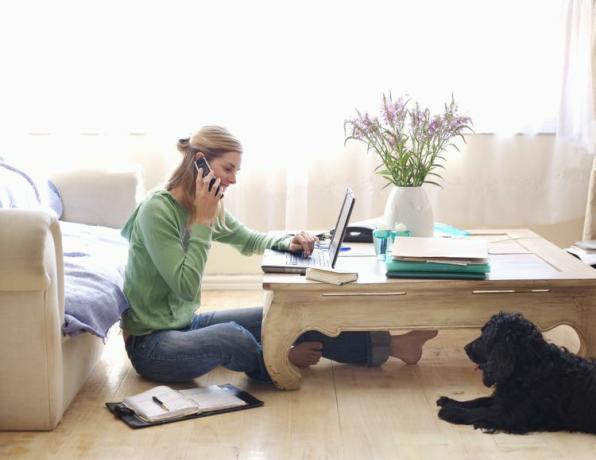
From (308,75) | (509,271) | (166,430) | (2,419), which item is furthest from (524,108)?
(2,419)

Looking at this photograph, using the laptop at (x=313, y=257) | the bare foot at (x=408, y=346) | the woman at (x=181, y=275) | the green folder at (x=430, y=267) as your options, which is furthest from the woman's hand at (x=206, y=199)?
the bare foot at (x=408, y=346)

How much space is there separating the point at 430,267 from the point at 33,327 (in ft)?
3.77

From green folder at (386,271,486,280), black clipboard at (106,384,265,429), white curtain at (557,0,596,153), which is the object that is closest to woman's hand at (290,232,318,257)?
green folder at (386,271,486,280)

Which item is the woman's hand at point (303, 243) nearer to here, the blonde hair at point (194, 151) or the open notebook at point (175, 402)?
the blonde hair at point (194, 151)

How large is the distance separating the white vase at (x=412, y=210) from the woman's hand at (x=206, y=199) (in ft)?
2.02

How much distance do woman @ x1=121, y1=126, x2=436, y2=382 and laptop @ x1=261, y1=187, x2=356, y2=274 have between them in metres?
0.21

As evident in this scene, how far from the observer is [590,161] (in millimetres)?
4035

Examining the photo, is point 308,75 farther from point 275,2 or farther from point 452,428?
point 452,428

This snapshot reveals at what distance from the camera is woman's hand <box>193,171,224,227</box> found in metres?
2.72

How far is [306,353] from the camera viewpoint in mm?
2994

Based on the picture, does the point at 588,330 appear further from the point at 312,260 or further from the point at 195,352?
the point at 195,352

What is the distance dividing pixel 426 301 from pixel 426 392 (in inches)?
11.5

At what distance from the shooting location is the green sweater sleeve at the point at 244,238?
3.08 metres

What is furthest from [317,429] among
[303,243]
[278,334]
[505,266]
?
[505,266]
